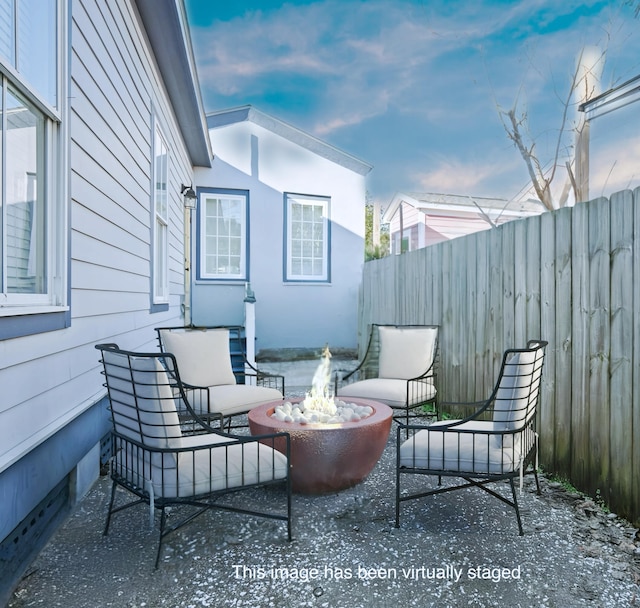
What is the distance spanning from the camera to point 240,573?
6.68 ft

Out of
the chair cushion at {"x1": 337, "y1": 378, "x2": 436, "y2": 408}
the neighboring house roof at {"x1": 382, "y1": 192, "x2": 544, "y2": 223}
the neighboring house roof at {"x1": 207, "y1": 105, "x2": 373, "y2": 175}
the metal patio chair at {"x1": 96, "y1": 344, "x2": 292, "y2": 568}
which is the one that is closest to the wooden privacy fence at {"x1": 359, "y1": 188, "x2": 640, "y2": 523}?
the chair cushion at {"x1": 337, "y1": 378, "x2": 436, "y2": 408}

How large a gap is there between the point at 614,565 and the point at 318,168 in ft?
24.9

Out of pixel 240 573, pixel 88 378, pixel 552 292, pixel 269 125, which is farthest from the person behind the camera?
pixel 269 125

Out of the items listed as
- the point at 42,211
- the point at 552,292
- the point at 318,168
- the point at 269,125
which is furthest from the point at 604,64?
the point at 42,211

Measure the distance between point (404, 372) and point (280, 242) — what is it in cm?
444

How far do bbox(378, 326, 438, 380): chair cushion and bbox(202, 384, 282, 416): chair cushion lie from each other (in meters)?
1.21

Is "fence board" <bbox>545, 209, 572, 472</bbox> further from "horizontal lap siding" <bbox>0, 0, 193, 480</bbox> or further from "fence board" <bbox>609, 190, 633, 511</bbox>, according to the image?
"horizontal lap siding" <bbox>0, 0, 193, 480</bbox>

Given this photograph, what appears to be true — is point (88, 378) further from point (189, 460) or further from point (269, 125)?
point (269, 125)

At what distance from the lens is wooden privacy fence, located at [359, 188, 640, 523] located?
246 cm

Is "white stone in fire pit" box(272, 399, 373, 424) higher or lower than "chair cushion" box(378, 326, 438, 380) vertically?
lower

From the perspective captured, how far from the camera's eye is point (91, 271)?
286 cm

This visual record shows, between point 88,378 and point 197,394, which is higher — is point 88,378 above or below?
above

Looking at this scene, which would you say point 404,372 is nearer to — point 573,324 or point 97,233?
point 573,324

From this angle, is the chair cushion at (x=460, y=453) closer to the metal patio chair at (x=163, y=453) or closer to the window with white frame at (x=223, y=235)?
the metal patio chair at (x=163, y=453)
